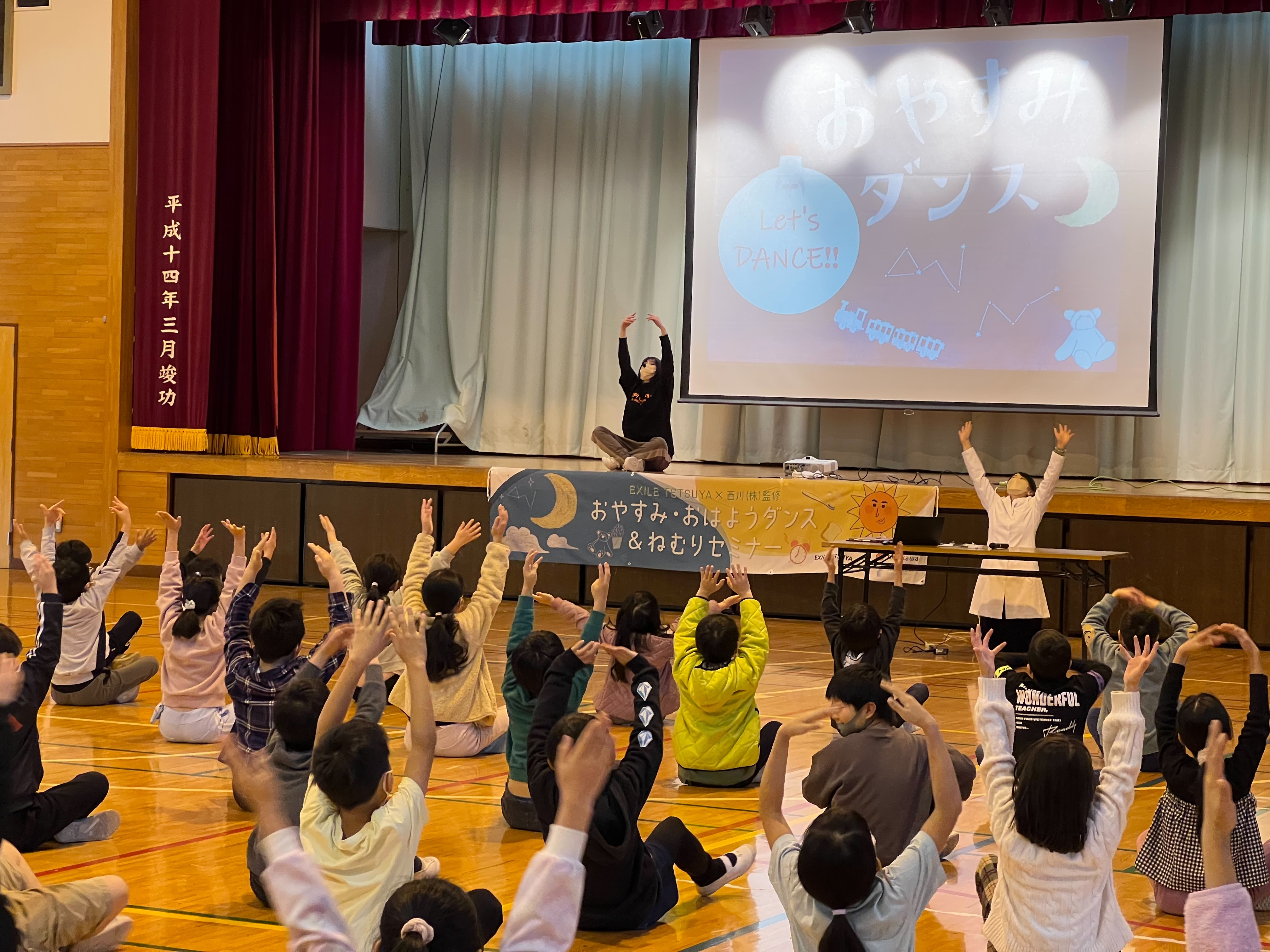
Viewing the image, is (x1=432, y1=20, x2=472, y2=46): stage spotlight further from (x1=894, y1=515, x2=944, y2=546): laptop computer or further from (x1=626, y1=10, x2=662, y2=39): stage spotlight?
(x1=894, y1=515, x2=944, y2=546): laptop computer

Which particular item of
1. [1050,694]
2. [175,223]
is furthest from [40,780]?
[175,223]

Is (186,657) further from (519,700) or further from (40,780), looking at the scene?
(519,700)

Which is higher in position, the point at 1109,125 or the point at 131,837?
the point at 1109,125

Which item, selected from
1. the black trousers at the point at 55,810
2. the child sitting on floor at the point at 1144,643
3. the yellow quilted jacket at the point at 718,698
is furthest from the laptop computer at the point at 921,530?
the black trousers at the point at 55,810

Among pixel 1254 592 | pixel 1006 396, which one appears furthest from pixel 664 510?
pixel 1254 592

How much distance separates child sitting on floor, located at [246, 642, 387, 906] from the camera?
3689 millimetres

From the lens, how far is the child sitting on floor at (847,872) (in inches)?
104

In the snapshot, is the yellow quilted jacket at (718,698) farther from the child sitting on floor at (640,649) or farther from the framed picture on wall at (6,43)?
the framed picture on wall at (6,43)

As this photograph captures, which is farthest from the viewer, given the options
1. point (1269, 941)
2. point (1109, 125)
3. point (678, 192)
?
point (678, 192)

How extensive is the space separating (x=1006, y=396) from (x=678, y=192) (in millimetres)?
4147

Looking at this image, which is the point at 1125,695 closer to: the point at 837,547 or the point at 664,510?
the point at 837,547

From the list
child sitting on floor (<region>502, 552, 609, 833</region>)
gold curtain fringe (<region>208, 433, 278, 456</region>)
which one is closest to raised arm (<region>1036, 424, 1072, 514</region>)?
child sitting on floor (<region>502, 552, 609, 833</region>)

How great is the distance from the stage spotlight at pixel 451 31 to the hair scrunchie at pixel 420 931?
37.7 feet

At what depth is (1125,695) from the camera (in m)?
3.26
